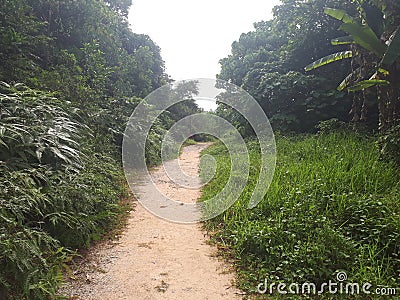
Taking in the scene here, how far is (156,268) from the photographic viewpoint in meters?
2.95

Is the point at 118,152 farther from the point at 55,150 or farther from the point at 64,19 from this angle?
the point at 64,19

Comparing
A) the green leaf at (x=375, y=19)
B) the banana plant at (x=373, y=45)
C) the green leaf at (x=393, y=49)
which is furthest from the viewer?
the green leaf at (x=375, y=19)

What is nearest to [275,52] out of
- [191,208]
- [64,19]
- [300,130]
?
[300,130]

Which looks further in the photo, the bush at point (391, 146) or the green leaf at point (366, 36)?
the green leaf at point (366, 36)

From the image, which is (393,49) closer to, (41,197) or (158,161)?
(41,197)

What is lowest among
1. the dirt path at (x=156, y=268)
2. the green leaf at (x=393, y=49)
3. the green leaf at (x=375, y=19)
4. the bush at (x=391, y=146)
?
the dirt path at (x=156, y=268)

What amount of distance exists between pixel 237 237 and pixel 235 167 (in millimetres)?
3409

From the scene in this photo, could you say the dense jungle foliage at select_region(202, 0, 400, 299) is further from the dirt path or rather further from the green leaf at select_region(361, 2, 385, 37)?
the dirt path

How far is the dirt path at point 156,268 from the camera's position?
8.24 ft
